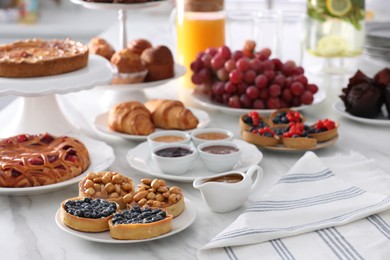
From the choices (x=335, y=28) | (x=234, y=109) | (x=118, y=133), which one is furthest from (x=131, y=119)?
(x=335, y=28)

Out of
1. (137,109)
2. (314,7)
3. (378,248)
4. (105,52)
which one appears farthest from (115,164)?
(314,7)

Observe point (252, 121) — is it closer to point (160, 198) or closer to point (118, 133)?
point (118, 133)

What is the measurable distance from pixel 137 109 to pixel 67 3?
2512 millimetres

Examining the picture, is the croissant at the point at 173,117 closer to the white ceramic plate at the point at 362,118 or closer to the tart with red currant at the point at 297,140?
the tart with red currant at the point at 297,140

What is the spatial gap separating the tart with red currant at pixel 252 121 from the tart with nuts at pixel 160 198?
0.47 m

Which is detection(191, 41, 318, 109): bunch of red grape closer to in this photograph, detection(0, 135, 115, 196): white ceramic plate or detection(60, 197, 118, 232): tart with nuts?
detection(0, 135, 115, 196): white ceramic plate

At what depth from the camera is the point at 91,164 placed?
1578 millimetres

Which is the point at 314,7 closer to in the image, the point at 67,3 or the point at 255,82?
the point at 255,82

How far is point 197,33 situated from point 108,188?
0.99m

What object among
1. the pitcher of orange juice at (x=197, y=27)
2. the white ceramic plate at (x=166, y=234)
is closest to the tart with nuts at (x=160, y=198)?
the white ceramic plate at (x=166, y=234)

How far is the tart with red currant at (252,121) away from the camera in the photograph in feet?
5.88

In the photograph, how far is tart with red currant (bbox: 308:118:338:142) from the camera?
5.70ft

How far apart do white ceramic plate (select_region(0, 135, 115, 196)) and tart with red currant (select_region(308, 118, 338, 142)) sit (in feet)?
1.49

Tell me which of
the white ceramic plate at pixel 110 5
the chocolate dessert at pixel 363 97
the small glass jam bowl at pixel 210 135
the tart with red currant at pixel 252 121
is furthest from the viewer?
the white ceramic plate at pixel 110 5
